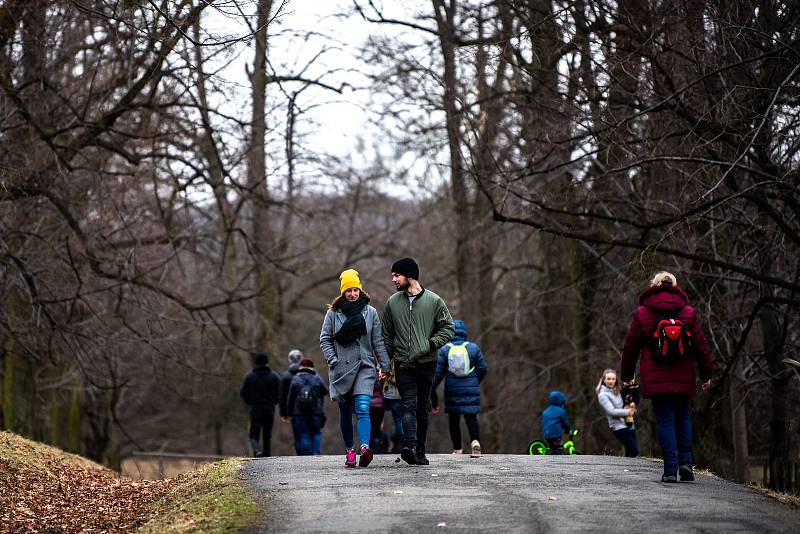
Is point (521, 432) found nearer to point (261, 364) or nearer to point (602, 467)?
point (261, 364)

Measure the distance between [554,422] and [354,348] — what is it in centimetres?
636

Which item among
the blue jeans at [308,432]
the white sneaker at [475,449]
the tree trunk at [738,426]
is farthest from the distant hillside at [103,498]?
the tree trunk at [738,426]

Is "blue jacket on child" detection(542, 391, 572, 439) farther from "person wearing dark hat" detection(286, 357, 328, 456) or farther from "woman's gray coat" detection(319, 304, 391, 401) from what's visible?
"woman's gray coat" detection(319, 304, 391, 401)

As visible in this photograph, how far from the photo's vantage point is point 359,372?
446 inches

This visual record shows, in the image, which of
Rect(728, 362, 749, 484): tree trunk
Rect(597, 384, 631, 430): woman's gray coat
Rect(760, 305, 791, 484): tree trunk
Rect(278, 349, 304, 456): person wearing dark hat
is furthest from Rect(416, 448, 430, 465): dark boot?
Rect(728, 362, 749, 484): tree trunk

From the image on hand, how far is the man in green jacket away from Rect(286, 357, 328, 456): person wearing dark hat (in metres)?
5.93

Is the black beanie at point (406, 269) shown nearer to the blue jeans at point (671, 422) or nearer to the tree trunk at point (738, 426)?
the blue jeans at point (671, 422)

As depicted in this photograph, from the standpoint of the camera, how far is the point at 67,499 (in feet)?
38.8

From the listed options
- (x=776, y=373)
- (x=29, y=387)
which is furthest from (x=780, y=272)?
(x=29, y=387)

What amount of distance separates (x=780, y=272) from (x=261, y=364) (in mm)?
8215

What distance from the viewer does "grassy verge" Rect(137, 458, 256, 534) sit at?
27.0 ft

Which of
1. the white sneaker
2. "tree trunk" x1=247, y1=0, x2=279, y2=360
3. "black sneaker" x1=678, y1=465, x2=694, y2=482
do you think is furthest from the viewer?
"tree trunk" x1=247, y1=0, x2=279, y2=360

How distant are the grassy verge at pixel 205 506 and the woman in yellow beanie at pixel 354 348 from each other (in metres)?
1.29

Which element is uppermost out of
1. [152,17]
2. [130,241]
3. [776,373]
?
[152,17]
